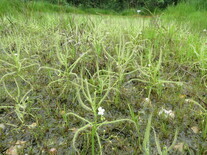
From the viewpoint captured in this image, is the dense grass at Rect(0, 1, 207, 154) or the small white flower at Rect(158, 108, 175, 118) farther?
the small white flower at Rect(158, 108, 175, 118)

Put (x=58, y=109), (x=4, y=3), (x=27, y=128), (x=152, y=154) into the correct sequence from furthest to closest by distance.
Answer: (x=4, y=3) < (x=58, y=109) < (x=27, y=128) < (x=152, y=154)

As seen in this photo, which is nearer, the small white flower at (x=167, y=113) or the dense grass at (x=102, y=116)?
the dense grass at (x=102, y=116)

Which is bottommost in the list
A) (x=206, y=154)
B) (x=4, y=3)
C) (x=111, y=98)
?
(x=206, y=154)

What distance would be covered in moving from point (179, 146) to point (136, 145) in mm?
188

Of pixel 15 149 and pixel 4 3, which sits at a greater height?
pixel 4 3

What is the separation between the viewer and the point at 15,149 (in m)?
0.84

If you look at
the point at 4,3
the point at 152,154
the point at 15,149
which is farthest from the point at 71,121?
→ the point at 4,3

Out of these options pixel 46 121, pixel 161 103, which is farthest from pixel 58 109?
pixel 161 103

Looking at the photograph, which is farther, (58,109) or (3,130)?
(58,109)

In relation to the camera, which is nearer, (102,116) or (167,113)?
(102,116)

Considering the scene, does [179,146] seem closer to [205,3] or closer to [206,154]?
[206,154]

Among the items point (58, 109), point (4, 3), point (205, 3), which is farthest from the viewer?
point (205, 3)

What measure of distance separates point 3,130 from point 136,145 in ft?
2.08

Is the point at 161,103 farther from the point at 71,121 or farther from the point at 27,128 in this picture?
the point at 27,128
